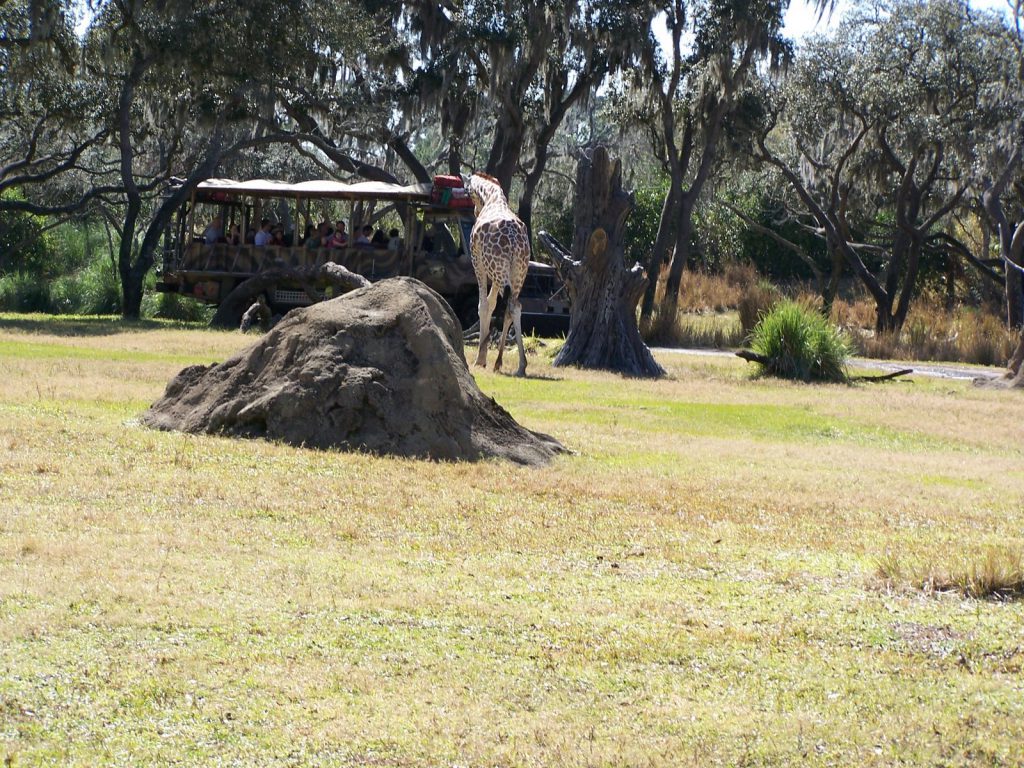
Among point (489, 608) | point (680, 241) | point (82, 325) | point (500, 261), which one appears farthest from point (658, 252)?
point (489, 608)

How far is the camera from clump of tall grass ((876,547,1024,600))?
23.5 feet

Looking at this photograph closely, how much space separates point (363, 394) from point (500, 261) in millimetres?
9279

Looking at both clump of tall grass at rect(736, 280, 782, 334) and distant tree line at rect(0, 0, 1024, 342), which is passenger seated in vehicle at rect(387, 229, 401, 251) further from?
clump of tall grass at rect(736, 280, 782, 334)

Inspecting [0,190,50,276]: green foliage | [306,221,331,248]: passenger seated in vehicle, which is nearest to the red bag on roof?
[306,221,331,248]: passenger seated in vehicle

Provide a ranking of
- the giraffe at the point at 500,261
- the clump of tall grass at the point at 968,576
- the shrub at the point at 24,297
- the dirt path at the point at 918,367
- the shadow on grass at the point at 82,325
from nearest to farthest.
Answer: the clump of tall grass at the point at 968,576, the giraffe at the point at 500,261, the shadow on grass at the point at 82,325, the dirt path at the point at 918,367, the shrub at the point at 24,297

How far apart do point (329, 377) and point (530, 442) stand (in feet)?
5.83

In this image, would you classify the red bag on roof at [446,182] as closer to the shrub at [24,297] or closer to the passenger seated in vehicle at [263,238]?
the passenger seated in vehicle at [263,238]

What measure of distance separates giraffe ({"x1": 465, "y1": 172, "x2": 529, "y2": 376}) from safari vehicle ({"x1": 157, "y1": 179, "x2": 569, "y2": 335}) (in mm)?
6396

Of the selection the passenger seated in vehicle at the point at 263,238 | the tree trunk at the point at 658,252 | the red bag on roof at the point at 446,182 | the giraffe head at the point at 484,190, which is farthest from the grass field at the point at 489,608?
the tree trunk at the point at 658,252

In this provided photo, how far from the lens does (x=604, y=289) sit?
22.1 meters

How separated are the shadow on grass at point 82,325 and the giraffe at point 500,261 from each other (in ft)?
25.3

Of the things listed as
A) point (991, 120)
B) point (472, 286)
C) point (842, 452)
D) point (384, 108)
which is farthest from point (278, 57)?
point (842, 452)

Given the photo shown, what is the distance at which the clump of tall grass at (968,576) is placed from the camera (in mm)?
7156

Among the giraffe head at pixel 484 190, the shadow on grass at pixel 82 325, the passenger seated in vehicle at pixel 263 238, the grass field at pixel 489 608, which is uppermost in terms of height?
the giraffe head at pixel 484 190
